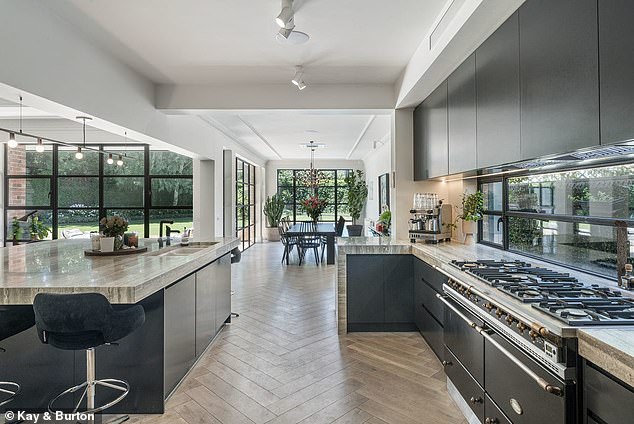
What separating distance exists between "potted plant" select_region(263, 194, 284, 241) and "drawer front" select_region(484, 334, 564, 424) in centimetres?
1032

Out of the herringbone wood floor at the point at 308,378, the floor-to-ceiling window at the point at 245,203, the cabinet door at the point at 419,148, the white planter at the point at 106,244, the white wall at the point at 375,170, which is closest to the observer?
the herringbone wood floor at the point at 308,378

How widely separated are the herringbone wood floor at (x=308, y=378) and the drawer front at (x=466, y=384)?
0.17m

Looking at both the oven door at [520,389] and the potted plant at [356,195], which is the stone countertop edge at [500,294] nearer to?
the oven door at [520,389]

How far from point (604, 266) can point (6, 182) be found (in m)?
9.89

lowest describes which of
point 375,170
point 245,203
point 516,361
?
point 516,361

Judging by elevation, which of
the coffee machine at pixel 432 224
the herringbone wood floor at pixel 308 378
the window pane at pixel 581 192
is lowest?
the herringbone wood floor at pixel 308 378

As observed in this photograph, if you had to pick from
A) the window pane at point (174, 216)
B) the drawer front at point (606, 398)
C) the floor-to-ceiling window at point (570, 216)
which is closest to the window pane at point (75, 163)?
the window pane at point (174, 216)

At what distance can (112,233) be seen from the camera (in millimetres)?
3230

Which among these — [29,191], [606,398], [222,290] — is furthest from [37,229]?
[606,398]

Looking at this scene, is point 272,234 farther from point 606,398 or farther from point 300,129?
point 606,398

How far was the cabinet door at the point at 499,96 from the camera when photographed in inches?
86.0

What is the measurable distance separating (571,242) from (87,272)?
126 inches

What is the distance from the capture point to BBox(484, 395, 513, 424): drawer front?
1793 millimetres

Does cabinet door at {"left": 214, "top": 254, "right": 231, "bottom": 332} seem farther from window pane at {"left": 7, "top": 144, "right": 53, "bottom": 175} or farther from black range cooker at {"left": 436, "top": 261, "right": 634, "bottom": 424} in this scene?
window pane at {"left": 7, "top": 144, "right": 53, "bottom": 175}
